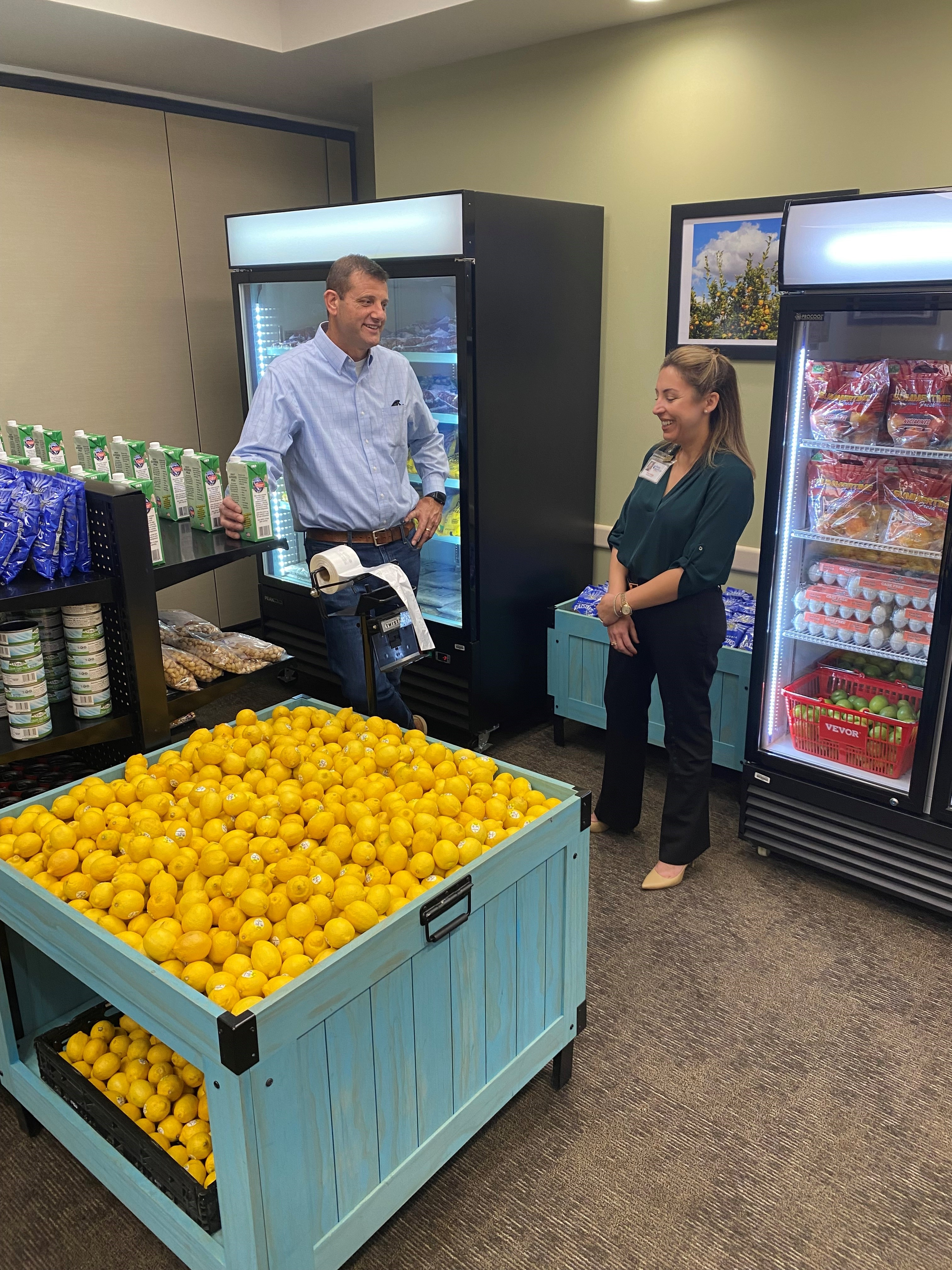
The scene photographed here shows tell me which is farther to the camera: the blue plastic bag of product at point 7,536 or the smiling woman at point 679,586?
the smiling woman at point 679,586

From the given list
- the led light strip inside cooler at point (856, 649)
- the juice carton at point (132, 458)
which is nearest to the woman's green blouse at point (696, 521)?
the led light strip inside cooler at point (856, 649)

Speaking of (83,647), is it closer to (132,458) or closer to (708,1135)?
(132,458)

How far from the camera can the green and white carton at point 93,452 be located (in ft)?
9.91

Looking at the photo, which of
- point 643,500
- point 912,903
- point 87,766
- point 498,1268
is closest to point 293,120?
point 643,500

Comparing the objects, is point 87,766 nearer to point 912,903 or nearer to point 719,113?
point 912,903

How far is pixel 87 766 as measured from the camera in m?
2.87

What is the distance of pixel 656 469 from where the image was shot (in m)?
3.04

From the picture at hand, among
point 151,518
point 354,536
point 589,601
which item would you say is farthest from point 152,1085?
point 589,601

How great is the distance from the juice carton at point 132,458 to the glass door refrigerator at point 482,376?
2.85 ft

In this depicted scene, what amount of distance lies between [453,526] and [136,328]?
2.11 m

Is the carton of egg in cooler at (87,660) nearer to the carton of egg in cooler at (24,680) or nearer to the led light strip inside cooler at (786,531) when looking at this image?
the carton of egg in cooler at (24,680)

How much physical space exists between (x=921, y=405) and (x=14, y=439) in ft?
9.59

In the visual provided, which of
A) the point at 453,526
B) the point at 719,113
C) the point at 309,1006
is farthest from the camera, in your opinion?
the point at 453,526

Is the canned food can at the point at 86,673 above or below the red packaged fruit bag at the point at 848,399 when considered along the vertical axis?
below
